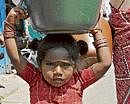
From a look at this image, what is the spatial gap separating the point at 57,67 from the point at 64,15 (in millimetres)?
364

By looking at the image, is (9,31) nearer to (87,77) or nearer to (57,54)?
(57,54)

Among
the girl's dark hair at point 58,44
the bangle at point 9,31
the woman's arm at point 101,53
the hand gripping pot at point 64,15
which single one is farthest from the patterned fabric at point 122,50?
the bangle at point 9,31

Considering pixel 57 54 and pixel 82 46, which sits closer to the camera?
pixel 57 54

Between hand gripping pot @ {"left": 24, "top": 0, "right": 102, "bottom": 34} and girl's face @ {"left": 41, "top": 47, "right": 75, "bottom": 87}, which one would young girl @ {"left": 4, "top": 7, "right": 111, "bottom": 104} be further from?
hand gripping pot @ {"left": 24, "top": 0, "right": 102, "bottom": 34}

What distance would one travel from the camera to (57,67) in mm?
2809

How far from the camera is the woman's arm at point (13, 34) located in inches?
110

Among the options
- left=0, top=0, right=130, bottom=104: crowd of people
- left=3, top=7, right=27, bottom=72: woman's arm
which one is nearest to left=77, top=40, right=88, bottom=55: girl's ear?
left=0, top=0, right=130, bottom=104: crowd of people

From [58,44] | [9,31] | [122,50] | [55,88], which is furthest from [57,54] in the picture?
[122,50]

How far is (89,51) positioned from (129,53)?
26 cm

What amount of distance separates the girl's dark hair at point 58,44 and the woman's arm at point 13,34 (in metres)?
0.13

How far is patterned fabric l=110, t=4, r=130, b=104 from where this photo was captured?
3041 millimetres

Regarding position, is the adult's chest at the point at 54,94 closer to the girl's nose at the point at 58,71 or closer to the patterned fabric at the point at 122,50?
the girl's nose at the point at 58,71

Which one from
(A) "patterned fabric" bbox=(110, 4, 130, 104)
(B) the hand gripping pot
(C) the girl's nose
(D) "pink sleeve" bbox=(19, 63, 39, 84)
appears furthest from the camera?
(A) "patterned fabric" bbox=(110, 4, 130, 104)

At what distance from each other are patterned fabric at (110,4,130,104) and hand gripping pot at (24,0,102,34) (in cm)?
43
